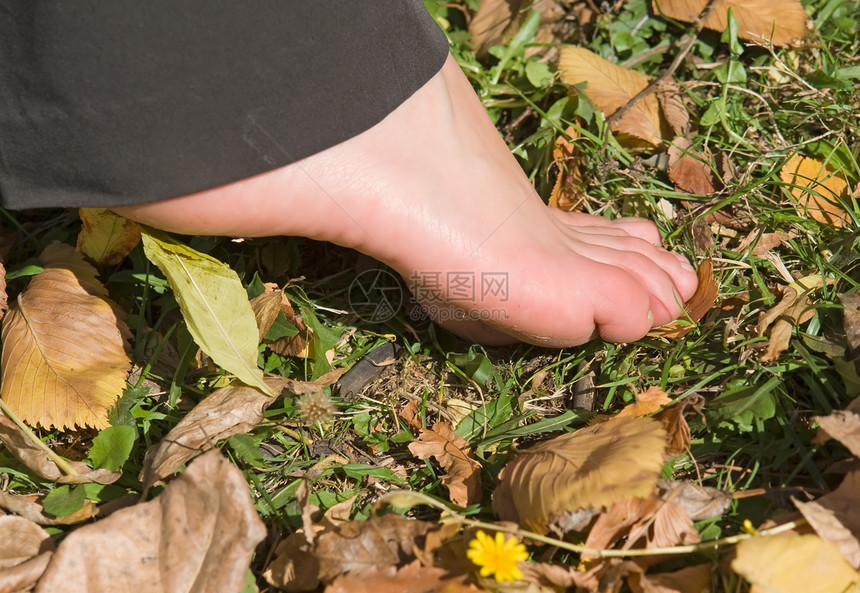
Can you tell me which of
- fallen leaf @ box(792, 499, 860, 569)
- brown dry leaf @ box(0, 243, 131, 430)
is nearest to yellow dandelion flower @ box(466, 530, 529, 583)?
fallen leaf @ box(792, 499, 860, 569)

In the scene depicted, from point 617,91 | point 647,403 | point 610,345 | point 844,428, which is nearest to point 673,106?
point 617,91

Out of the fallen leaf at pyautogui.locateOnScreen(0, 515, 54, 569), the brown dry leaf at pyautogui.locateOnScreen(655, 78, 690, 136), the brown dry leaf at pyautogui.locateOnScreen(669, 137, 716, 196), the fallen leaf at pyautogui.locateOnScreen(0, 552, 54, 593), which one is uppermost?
the brown dry leaf at pyautogui.locateOnScreen(655, 78, 690, 136)

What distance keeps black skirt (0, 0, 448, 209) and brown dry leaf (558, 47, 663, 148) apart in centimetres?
63

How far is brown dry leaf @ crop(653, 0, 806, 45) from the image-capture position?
1625 millimetres

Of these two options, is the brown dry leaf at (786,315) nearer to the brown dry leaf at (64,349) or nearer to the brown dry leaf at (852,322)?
the brown dry leaf at (852,322)

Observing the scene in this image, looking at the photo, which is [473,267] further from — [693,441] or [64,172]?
[64,172]

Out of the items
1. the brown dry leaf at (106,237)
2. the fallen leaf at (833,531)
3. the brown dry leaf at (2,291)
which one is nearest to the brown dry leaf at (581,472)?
the fallen leaf at (833,531)

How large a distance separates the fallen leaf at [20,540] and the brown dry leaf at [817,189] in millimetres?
1460

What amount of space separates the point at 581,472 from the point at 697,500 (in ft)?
0.64

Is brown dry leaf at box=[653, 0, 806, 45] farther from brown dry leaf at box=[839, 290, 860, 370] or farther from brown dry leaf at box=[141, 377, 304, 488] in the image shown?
brown dry leaf at box=[141, 377, 304, 488]

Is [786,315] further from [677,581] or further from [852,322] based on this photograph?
[677,581]

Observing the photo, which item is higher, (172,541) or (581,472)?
(581,472)

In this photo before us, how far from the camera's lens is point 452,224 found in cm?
123

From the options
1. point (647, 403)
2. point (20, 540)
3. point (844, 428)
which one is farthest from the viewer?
point (647, 403)
